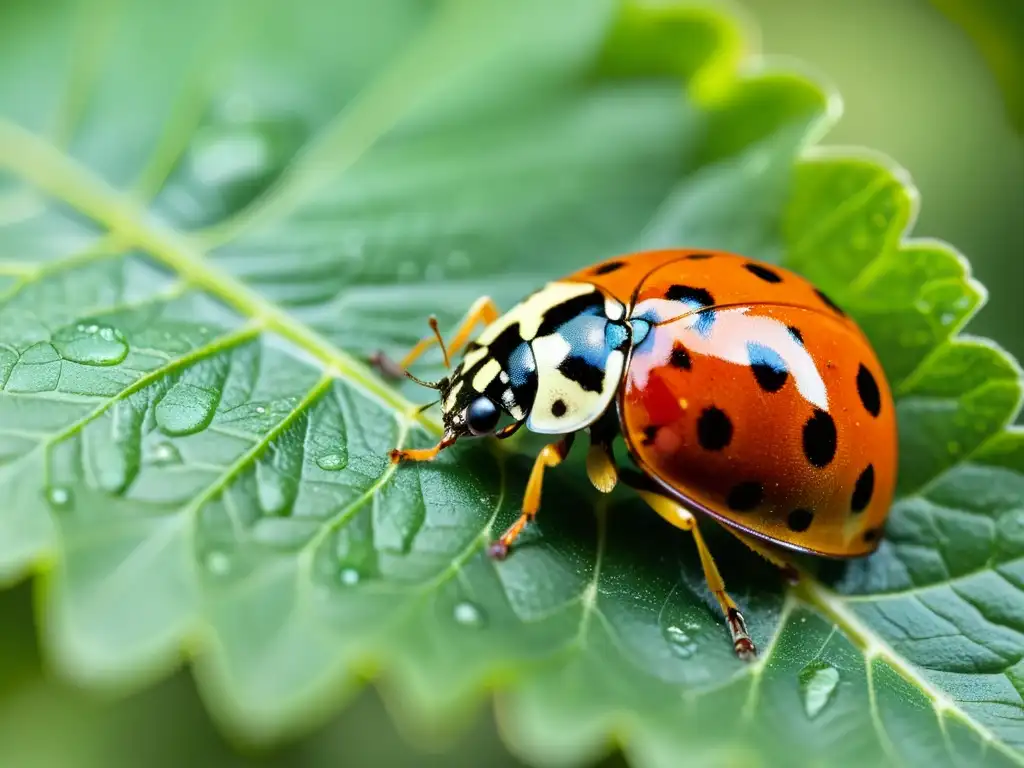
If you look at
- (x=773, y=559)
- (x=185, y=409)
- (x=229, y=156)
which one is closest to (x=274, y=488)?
(x=185, y=409)

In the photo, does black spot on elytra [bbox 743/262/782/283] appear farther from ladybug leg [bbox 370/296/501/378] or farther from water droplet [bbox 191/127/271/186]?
water droplet [bbox 191/127/271/186]

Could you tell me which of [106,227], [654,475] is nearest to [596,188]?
[654,475]

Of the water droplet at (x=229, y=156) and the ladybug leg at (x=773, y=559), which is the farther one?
the water droplet at (x=229, y=156)

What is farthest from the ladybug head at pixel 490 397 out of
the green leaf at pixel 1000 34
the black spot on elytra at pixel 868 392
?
the green leaf at pixel 1000 34

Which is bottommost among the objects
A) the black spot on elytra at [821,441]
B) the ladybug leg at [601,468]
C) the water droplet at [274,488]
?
the water droplet at [274,488]

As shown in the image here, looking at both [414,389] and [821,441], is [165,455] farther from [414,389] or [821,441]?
[821,441]

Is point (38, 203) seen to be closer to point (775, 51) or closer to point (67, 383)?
point (67, 383)

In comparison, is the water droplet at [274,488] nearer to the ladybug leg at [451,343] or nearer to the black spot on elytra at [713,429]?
the ladybug leg at [451,343]
